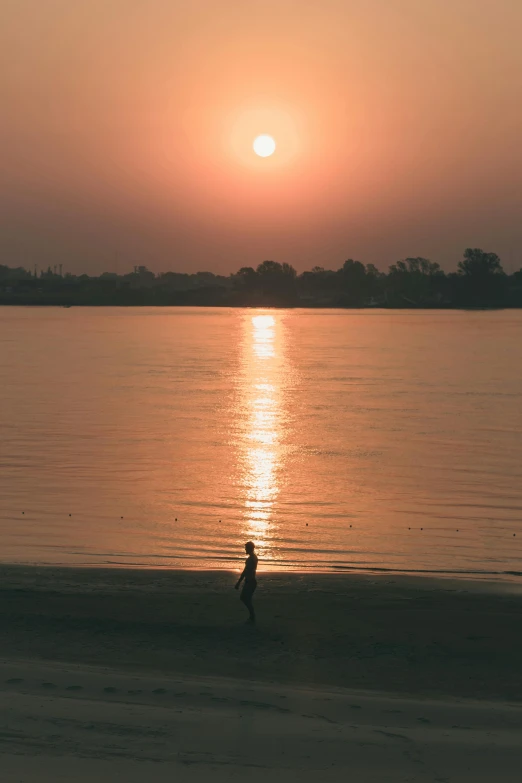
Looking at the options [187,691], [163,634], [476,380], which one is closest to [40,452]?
[163,634]

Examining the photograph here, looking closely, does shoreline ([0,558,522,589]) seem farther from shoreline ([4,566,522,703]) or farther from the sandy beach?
the sandy beach

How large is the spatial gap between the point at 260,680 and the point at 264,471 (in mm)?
22669

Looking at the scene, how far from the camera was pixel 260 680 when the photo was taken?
472 inches

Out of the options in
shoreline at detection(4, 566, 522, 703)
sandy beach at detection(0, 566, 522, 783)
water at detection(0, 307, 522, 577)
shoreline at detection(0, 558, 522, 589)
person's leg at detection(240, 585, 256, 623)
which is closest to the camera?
sandy beach at detection(0, 566, 522, 783)

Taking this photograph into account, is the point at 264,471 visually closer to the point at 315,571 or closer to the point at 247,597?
the point at 315,571

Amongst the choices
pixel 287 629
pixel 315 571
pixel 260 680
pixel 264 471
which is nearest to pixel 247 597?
pixel 287 629

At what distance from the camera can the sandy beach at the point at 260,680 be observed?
31.2ft

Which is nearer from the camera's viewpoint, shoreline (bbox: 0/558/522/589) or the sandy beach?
the sandy beach

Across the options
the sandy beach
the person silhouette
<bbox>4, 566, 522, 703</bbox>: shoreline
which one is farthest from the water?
the person silhouette

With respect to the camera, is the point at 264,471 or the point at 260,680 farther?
the point at 264,471

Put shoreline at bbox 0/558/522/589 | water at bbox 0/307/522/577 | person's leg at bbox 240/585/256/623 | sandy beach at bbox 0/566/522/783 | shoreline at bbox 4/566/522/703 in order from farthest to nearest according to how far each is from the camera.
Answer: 1. water at bbox 0/307/522/577
2. shoreline at bbox 0/558/522/589
3. person's leg at bbox 240/585/256/623
4. shoreline at bbox 4/566/522/703
5. sandy beach at bbox 0/566/522/783

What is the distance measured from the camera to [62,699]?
1080cm

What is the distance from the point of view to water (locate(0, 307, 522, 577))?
22172mm

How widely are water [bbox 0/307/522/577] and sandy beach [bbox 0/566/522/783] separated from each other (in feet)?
12.8
